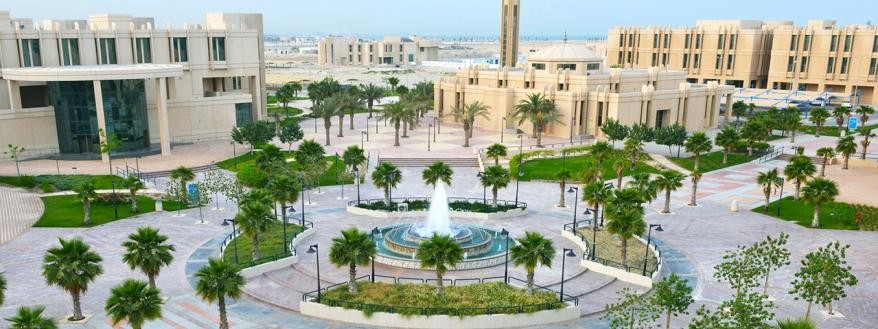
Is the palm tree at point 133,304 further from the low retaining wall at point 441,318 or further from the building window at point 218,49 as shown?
the building window at point 218,49

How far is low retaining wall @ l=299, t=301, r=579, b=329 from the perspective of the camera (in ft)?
107

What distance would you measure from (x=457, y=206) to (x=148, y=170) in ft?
109

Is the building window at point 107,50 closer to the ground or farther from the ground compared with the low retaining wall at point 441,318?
farther from the ground

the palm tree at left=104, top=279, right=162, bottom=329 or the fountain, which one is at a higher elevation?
the palm tree at left=104, top=279, right=162, bottom=329

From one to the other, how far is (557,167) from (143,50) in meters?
50.0

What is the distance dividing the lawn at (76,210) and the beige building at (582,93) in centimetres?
4330

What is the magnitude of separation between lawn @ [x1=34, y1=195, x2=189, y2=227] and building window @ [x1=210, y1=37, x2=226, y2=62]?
3240 centimetres

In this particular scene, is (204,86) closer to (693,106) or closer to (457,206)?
(457,206)

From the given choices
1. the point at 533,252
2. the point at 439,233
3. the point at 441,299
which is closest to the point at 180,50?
the point at 439,233

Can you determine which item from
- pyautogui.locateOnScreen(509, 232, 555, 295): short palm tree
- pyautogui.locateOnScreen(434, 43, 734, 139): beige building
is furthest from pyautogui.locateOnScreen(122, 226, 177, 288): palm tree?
pyautogui.locateOnScreen(434, 43, 734, 139): beige building

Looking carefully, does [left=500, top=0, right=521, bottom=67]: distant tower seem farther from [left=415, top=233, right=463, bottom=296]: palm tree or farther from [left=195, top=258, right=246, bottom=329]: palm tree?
[left=195, top=258, right=246, bottom=329]: palm tree

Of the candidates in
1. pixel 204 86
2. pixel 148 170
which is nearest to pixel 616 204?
pixel 148 170

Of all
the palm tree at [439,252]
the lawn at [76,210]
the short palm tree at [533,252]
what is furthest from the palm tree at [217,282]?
the lawn at [76,210]

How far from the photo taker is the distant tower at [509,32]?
129m
